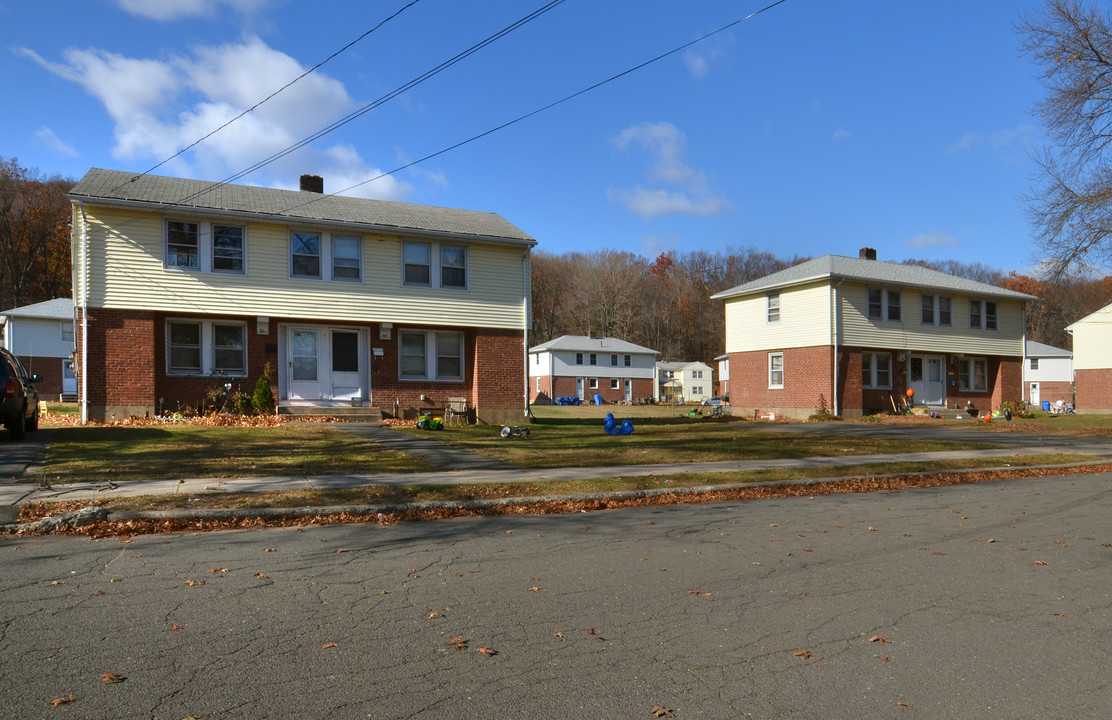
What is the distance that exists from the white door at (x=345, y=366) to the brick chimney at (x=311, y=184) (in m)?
5.79

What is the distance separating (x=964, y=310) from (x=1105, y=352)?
15.2 m

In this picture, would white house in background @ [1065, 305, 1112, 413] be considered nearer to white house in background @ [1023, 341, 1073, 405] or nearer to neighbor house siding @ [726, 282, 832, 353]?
white house in background @ [1023, 341, 1073, 405]

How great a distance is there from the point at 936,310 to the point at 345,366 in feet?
86.7

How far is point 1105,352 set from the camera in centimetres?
4397

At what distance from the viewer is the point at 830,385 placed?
3108 cm

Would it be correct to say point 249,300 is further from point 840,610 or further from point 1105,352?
point 1105,352

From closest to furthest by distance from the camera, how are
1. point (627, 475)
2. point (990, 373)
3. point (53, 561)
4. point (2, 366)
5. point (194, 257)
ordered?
point (53, 561)
point (627, 475)
point (2, 366)
point (194, 257)
point (990, 373)

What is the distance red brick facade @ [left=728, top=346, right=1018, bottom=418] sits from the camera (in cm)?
3145

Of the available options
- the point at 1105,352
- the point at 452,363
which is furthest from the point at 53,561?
the point at 1105,352

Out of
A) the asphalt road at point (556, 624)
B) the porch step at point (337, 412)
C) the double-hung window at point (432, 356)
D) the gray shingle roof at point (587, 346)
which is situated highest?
the gray shingle roof at point (587, 346)

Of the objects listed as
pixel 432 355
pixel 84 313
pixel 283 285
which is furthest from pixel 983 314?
pixel 84 313

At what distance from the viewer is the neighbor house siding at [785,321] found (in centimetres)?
3164

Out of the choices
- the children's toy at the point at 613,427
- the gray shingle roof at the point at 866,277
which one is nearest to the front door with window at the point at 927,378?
the gray shingle roof at the point at 866,277

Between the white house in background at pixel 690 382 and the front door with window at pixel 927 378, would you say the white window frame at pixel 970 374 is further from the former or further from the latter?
the white house in background at pixel 690 382
